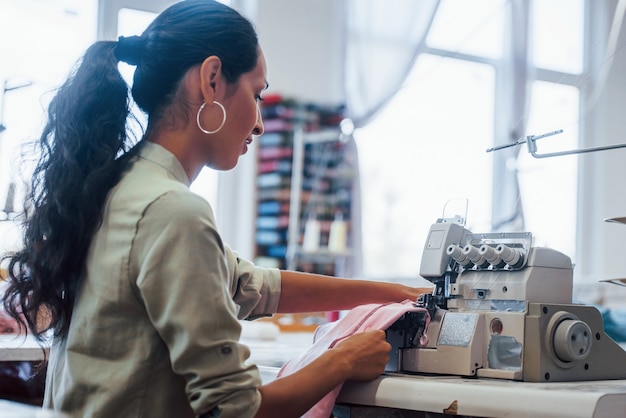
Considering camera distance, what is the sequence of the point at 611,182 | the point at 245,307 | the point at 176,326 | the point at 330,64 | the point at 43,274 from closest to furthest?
the point at 176,326 < the point at 43,274 < the point at 245,307 < the point at 611,182 < the point at 330,64

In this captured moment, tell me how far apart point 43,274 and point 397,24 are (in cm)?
396

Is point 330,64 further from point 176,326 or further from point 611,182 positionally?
point 176,326

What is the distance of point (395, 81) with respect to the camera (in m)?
4.84

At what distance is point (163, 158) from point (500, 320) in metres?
0.53

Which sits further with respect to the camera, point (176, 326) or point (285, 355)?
point (285, 355)

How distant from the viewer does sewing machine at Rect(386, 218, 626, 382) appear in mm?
1201

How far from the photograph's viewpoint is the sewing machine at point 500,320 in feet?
3.94

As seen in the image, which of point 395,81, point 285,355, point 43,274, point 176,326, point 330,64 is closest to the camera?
point 176,326

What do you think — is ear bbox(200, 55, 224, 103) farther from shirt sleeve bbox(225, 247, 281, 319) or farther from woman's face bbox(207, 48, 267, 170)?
shirt sleeve bbox(225, 247, 281, 319)

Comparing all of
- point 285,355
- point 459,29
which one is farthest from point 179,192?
point 459,29

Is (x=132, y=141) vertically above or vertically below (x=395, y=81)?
below

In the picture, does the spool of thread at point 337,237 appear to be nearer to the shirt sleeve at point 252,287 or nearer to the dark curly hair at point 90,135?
the shirt sleeve at point 252,287

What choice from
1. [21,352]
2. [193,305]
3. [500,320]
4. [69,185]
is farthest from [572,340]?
[21,352]

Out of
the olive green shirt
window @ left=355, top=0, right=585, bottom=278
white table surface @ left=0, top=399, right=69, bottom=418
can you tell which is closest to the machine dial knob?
the olive green shirt
